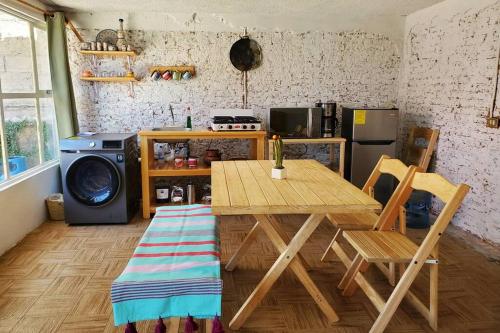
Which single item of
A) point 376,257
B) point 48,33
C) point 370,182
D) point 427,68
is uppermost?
point 48,33

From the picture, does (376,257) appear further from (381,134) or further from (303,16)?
(303,16)

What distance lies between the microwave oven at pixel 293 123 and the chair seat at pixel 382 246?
216 cm

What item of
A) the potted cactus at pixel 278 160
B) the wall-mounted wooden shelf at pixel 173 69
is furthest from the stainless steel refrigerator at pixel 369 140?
the potted cactus at pixel 278 160

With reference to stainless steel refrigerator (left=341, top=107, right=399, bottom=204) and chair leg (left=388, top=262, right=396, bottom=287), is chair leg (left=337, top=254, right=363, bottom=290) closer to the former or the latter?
chair leg (left=388, top=262, right=396, bottom=287)

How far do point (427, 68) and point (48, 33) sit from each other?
161 inches

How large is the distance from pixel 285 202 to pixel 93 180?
2.69 metres

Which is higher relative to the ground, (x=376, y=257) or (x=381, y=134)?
(x=381, y=134)

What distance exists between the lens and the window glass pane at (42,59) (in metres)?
4.16

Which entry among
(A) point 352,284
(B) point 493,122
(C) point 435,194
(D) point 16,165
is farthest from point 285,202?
(D) point 16,165

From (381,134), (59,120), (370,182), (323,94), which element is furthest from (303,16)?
(59,120)

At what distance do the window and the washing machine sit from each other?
403 mm

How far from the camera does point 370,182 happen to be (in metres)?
2.74

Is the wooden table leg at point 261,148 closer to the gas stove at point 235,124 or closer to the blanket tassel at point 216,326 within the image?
the gas stove at point 235,124

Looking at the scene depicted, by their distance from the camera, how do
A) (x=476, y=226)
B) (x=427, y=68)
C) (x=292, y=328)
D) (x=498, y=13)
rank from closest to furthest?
(x=292, y=328) < (x=498, y=13) < (x=476, y=226) < (x=427, y=68)
